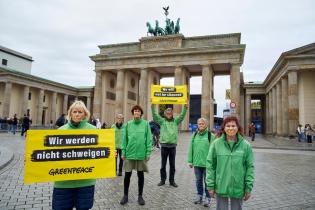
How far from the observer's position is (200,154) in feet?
18.9

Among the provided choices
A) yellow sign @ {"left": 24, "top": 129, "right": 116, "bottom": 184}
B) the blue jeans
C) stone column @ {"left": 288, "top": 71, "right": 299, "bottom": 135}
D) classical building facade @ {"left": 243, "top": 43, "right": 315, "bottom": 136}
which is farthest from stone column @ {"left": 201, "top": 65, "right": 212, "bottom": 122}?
yellow sign @ {"left": 24, "top": 129, "right": 116, "bottom": 184}

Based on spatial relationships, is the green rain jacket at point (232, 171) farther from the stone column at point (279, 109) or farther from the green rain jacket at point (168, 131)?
the stone column at point (279, 109)

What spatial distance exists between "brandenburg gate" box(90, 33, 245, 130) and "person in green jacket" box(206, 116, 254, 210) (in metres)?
33.8

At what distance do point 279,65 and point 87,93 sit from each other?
4004cm

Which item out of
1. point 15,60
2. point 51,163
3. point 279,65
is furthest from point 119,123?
point 15,60

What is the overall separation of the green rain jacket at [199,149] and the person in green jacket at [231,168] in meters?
2.19

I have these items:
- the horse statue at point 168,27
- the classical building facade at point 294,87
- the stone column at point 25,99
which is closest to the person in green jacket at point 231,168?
the classical building facade at point 294,87

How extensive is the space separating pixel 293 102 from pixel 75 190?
30046 millimetres

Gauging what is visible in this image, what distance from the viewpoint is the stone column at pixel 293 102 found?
2831 cm

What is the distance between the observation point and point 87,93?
187 feet

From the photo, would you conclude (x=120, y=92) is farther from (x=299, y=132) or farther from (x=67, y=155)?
(x=67, y=155)

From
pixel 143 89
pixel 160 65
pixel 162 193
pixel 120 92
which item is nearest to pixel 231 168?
pixel 162 193

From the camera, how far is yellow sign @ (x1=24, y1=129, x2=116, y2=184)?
11.5 ft

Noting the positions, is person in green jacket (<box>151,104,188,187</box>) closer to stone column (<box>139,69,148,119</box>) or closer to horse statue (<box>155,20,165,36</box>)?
stone column (<box>139,69,148,119</box>)
